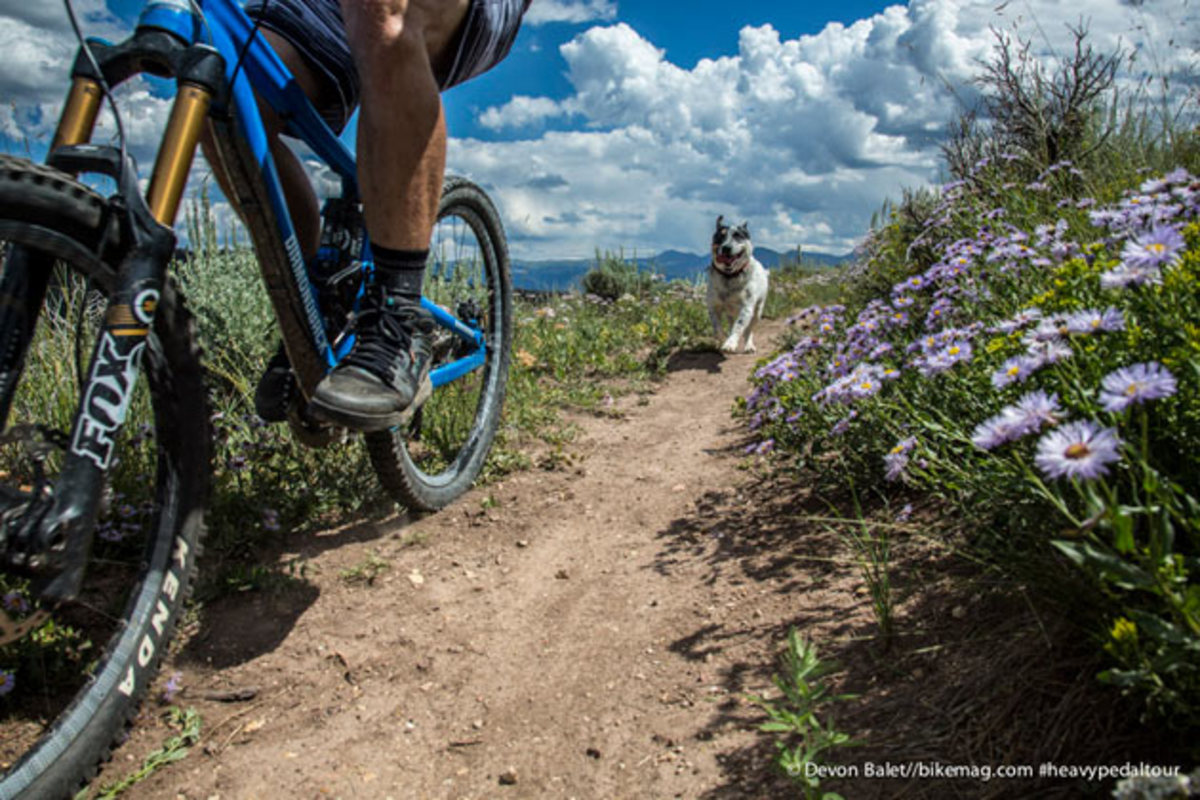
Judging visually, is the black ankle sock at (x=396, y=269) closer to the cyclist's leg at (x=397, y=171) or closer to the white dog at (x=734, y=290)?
the cyclist's leg at (x=397, y=171)

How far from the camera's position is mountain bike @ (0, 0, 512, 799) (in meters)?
1.20

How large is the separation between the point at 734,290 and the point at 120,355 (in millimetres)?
5971

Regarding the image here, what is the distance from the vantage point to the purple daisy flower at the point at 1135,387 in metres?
0.92

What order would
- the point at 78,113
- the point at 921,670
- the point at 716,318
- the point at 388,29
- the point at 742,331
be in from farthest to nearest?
the point at 716,318 < the point at 742,331 < the point at 388,29 < the point at 921,670 < the point at 78,113

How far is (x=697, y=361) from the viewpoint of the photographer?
6.13 metres

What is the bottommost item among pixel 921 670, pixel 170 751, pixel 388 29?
pixel 170 751

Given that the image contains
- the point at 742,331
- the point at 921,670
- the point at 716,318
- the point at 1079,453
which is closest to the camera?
the point at 1079,453

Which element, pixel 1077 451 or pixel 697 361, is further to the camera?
pixel 697 361

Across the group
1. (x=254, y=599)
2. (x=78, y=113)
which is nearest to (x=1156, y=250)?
(x=78, y=113)

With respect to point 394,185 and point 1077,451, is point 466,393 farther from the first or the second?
point 1077,451

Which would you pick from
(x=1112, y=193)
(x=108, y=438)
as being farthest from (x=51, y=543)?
(x=1112, y=193)

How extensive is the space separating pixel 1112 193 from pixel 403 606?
316cm

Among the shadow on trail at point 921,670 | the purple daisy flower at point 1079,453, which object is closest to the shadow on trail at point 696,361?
the shadow on trail at point 921,670

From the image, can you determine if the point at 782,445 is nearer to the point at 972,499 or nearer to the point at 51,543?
the point at 972,499
